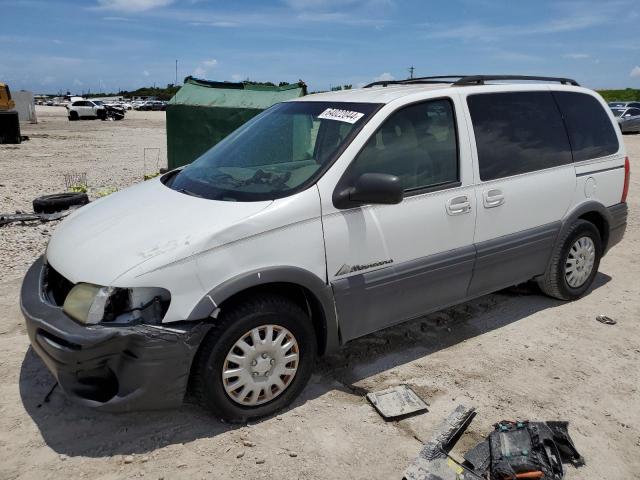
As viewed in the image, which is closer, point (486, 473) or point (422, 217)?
point (486, 473)

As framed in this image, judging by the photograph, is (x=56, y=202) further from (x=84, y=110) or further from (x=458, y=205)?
(x=84, y=110)

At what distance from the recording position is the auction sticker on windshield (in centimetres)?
345

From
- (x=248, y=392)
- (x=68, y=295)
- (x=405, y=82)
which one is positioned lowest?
(x=248, y=392)

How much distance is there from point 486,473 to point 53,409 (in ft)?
8.04

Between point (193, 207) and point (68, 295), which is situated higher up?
point (193, 207)

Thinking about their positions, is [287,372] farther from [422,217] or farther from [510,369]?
[510,369]

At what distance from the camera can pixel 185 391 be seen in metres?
2.88

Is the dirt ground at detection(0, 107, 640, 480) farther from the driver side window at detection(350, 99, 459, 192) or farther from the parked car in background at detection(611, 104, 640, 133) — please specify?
the parked car in background at detection(611, 104, 640, 133)

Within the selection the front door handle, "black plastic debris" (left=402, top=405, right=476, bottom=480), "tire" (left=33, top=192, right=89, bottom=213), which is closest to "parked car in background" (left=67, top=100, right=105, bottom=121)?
"tire" (left=33, top=192, right=89, bottom=213)

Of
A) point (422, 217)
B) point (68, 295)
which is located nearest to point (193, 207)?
point (68, 295)

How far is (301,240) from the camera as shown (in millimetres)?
3055

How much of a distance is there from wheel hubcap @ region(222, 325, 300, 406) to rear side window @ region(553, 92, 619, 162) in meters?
2.99

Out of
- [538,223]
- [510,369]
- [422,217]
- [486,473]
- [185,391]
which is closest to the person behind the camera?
[486,473]

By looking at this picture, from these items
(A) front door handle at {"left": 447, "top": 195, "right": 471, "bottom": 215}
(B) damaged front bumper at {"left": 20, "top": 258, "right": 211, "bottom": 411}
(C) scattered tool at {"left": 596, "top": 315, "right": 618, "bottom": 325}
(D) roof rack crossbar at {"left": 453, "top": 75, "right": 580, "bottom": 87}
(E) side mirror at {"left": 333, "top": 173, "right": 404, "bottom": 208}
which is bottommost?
(C) scattered tool at {"left": 596, "top": 315, "right": 618, "bottom": 325}
